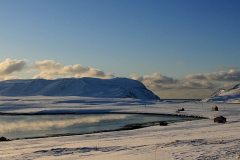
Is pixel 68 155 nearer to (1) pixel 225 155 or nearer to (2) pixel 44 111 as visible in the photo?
(1) pixel 225 155

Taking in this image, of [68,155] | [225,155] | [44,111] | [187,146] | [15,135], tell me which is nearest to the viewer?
[225,155]

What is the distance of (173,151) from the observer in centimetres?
1680

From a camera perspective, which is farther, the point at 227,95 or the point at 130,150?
the point at 227,95

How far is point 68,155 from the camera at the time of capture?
17.3 meters

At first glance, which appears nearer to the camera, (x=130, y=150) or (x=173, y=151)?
(x=173, y=151)

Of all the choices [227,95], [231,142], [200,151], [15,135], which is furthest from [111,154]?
[227,95]

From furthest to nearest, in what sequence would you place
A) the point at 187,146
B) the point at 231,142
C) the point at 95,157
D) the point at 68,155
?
the point at 231,142 → the point at 187,146 → the point at 68,155 → the point at 95,157

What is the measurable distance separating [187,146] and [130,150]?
338 centimetres

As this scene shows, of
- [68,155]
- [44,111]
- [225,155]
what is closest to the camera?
[225,155]

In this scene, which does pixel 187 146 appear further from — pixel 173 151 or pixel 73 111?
pixel 73 111

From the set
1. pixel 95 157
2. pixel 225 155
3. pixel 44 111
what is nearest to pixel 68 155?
pixel 95 157

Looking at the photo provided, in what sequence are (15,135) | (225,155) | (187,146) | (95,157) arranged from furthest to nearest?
(15,135) → (187,146) → (95,157) → (225,155)

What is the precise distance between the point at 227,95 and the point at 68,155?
634 ft

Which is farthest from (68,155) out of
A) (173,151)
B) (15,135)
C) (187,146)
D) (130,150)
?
(15,135)
